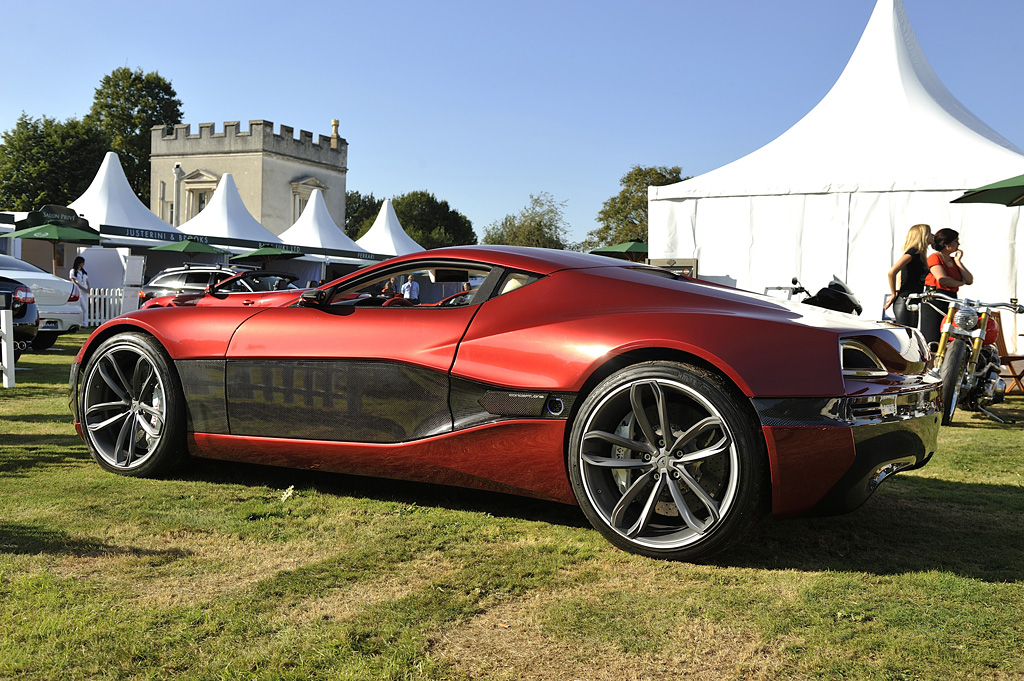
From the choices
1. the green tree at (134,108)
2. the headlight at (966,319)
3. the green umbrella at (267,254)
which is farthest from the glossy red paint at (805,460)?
the green tree at (134,108)

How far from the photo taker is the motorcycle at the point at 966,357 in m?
6.94

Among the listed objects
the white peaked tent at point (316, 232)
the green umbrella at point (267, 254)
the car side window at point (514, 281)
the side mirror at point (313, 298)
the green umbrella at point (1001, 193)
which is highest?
the white peaked tent at point (316, 232)

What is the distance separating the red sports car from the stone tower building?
47823 mm

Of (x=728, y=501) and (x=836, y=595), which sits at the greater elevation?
(x=728, y=501)

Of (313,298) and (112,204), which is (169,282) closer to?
(112,204)

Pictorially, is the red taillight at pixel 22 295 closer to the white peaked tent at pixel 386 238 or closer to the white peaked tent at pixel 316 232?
the white peaked tent at pixel 316 232

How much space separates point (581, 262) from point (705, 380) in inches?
37.0

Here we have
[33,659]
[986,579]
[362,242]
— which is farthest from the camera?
[362,242]

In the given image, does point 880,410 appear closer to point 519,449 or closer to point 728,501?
point 728,501

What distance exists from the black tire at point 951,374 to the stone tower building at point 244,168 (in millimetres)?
46717

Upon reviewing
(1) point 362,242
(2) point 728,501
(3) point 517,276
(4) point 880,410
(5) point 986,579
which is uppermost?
(1) point 362,242

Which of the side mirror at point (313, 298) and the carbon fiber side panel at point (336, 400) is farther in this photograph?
the side mirror at point (313, 298)

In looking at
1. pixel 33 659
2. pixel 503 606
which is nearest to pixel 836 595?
pixel 503 606

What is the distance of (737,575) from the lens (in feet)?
9.89
